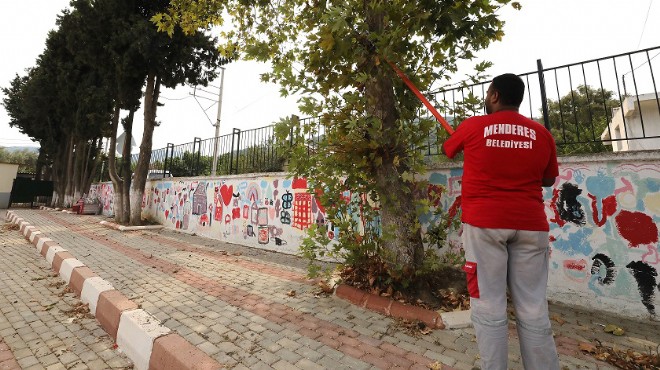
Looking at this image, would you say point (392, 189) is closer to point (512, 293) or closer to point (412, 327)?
point (412, 327)

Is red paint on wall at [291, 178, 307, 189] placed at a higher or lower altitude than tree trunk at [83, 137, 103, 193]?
lower

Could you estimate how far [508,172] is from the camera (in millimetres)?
1857

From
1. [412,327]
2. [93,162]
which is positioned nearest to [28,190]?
[93,162]

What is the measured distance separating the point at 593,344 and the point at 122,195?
13.6 meters

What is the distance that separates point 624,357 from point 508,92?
2.33m

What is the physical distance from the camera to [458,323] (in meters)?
2.84

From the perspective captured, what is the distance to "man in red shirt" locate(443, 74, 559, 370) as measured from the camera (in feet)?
5.85

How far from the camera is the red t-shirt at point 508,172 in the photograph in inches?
72.1

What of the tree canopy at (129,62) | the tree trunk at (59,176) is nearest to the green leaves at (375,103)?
the tree canopy at (129,62)

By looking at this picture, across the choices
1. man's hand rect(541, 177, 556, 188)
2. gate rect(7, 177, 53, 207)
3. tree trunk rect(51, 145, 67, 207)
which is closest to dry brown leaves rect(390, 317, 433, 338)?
man's hand rect(541, 177, 556, 188)

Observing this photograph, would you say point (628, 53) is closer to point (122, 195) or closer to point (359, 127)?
point (359, 127)

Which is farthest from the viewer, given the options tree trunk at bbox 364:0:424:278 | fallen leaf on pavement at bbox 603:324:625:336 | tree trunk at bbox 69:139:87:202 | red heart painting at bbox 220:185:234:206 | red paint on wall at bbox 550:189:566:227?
tree trunk at bbox 69:139:87:202

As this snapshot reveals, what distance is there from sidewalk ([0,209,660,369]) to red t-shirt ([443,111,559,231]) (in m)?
1.18

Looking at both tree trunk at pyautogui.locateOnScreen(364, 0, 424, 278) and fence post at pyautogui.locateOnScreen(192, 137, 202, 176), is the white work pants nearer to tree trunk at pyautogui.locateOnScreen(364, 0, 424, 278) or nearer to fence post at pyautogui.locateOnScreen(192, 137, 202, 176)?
tree trunk at pyautogui.locateOnScreen(364, 0, 424, 278)
